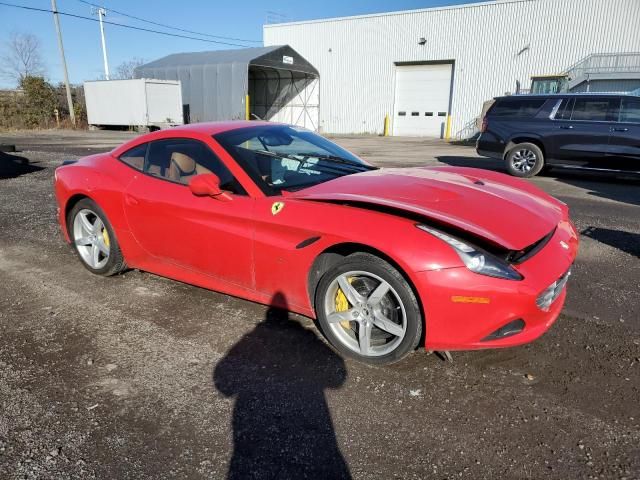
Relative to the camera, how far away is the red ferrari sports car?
93.9 inches

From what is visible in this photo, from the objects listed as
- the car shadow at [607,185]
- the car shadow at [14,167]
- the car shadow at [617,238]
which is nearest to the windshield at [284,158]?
the car shadow at [617,238]

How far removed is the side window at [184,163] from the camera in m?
3.23

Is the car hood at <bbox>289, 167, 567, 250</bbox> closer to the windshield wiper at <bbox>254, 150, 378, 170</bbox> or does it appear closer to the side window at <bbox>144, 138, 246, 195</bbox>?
the windshield wiper at <bbox>254, 150, 378, 170</bbox>

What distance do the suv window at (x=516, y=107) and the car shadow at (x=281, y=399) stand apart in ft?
29.1

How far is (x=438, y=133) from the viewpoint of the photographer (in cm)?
2861

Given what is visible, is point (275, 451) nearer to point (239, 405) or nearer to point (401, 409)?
point (239, 405)

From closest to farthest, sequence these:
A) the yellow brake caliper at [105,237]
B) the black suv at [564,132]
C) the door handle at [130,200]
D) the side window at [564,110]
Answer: the door handle at [130,200], the yellow brake caliper at [105,237], the black suv at [564,132], the side window at [564,110]

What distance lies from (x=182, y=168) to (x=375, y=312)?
1918 mm

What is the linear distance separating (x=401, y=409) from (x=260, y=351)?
3.23 ft

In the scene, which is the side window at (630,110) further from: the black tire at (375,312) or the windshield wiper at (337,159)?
the black tire at (375,312)

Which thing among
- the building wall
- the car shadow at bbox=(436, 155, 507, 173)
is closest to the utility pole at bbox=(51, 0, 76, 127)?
the building wall

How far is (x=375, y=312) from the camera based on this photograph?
2.65 m

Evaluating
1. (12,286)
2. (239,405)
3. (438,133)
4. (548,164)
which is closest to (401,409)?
(239,405)

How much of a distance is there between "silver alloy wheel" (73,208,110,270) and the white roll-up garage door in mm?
26716
